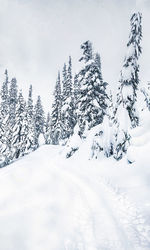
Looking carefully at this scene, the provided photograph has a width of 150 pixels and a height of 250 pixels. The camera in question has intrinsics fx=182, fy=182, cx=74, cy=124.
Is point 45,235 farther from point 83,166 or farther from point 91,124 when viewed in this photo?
point 91,124

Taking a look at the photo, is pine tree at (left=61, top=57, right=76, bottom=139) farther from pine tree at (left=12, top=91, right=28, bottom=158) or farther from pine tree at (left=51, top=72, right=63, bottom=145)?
pine tree at (left=12, top=91, right=28, bottom=158)

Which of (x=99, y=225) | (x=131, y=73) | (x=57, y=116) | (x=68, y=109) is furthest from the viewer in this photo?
(x=57, y=116)

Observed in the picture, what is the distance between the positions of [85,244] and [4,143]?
33.5 metres

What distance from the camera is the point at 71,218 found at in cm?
442

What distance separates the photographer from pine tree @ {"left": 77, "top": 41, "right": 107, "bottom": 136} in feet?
65.2

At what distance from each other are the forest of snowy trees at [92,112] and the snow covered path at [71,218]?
325 centimetres

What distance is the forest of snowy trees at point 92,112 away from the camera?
387 inches

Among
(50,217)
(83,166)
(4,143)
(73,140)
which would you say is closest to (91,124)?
(73,140)

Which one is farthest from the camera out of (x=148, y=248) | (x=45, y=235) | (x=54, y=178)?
(x=54, y=178)

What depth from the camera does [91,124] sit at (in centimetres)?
1967

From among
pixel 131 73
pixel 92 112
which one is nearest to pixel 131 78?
pixel 131 73

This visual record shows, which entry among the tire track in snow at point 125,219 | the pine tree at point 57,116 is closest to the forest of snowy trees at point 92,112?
the pine tree at point 57,116

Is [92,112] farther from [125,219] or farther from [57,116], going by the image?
[57,116]

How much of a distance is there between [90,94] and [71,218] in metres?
16.7
